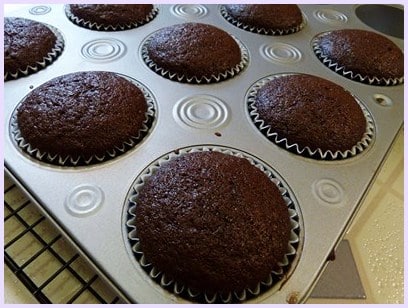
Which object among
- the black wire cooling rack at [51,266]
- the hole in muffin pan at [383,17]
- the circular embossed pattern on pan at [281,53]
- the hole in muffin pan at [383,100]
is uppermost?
the hole in muffin pan at [383,17]

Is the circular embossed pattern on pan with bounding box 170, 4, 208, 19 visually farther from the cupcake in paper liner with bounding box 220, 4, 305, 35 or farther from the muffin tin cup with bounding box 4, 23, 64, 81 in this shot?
the muffin tin cup with bounding box 4, 23, 64, 81

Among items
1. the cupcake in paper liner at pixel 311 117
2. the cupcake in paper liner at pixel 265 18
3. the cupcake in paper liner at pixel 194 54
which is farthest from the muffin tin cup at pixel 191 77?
the cupcake in paper liner at pixel 265 18

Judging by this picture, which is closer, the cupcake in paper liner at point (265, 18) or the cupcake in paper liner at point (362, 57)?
the cupcake in paper liner at point (362, 57)

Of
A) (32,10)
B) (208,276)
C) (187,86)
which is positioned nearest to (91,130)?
(187,86)

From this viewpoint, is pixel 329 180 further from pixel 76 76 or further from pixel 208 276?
pixel 76 76

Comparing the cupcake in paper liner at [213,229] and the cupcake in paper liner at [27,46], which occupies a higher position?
the cupcake in paper liner at [27,46]

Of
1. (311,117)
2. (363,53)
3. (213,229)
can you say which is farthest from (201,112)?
(363,53)

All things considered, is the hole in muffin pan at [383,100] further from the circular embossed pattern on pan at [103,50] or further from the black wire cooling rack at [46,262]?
the black wire cooling rack at [46,262]

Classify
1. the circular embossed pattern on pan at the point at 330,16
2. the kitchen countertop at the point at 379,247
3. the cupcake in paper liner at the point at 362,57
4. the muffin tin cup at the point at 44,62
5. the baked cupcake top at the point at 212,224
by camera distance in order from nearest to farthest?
the baked cupcake top at the point at 212,224 < the kitchen countertop at the point at 379,247 < the muffin tin cup at the point at 44,62 < the cupcake in paper liner at the point at 362,57 < the circular embossed pattern on pan at the point at 330,16
